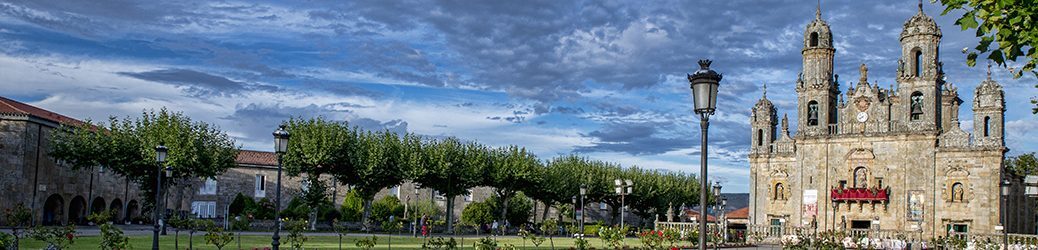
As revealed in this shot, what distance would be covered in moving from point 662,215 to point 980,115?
31.3 meters

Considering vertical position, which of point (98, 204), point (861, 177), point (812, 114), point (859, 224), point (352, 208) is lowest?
point (98, 204)

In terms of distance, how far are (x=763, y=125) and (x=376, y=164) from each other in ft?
101

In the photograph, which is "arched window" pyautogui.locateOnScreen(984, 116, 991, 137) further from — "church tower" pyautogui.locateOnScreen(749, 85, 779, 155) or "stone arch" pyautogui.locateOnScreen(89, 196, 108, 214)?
"stone arch" pyautogui.locateOnScreen(89, 196, 108, 214)

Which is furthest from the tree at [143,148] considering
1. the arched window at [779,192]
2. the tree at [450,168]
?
the arched window at [779,192]

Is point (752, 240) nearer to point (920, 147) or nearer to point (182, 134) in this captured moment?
point (920, 147)

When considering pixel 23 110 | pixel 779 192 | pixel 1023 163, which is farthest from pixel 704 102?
pixel 1023 163

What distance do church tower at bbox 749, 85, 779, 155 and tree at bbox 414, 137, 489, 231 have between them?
2138 centimetres

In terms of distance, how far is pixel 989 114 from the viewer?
5347cm

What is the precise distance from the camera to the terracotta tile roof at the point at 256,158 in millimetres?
66938

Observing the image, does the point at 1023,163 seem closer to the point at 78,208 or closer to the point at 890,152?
the point at 890,152

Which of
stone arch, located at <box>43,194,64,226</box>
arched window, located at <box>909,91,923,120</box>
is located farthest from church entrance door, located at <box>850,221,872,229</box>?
stone arch, located at <box>43,194,64,226</box>

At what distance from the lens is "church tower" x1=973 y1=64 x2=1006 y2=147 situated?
52.9m

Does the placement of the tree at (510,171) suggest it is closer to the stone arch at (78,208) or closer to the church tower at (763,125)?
the church tower at (763,125)

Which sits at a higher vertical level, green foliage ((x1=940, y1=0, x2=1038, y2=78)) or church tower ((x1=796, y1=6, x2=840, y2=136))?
church tower ((x1=796, y1=6, x2=840, y2=136))
